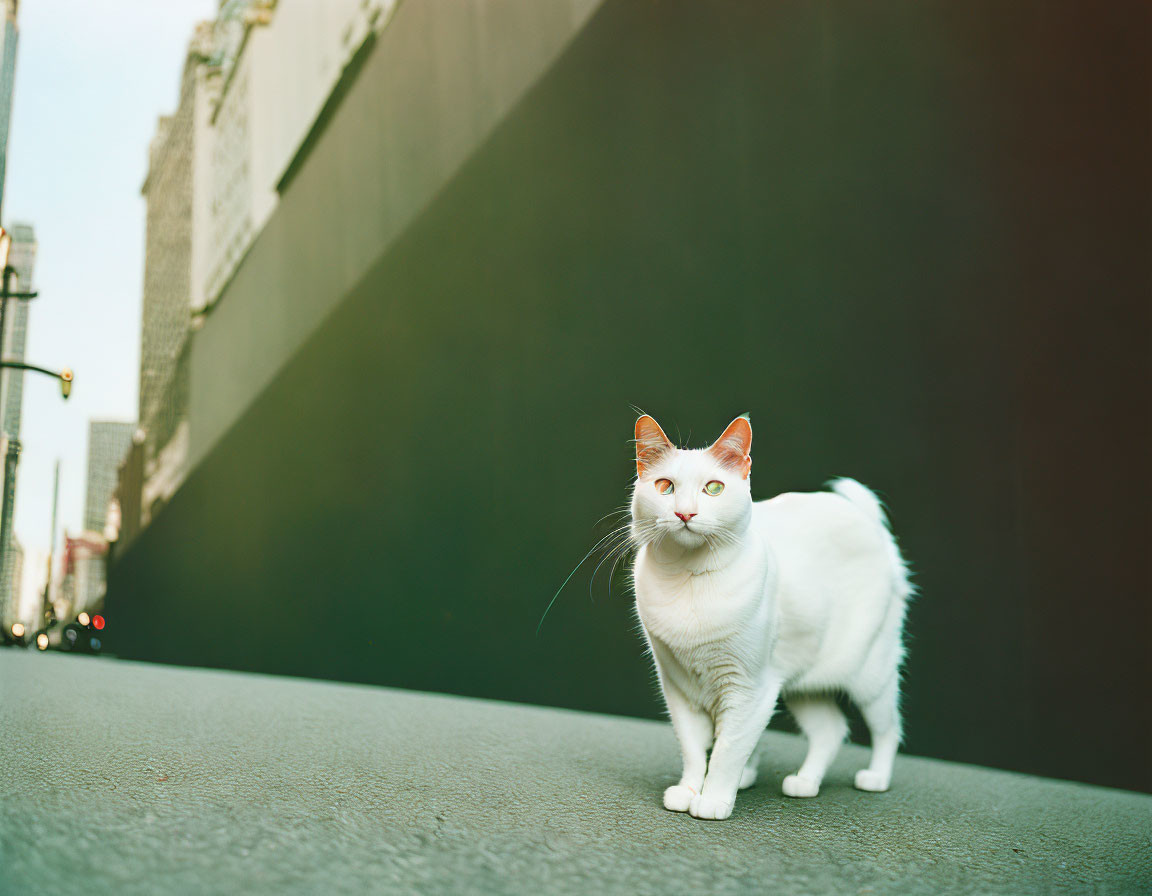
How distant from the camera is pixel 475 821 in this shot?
112cm

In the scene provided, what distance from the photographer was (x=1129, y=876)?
1.05 m

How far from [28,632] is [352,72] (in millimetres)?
7118

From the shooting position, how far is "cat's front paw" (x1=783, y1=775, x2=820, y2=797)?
56.7 inches

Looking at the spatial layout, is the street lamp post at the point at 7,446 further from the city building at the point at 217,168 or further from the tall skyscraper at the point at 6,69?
the city building at the point at 217,168

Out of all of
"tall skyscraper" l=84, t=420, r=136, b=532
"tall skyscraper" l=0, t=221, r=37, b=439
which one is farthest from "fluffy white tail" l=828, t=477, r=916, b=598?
"tall skyscraper" l=84, t=420, r=136, b=532

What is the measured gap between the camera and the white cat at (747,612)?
4.09 ft

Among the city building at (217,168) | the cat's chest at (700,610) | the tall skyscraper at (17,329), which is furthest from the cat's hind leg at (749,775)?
the city building at (217,168)

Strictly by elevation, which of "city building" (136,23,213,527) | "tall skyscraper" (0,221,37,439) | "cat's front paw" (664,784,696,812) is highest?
"city building" (136,23,213,527)

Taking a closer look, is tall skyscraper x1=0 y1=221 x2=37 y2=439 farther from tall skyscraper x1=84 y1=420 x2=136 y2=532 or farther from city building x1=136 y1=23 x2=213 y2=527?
tall skyscraper x1=84 y1=420 x2=136 y2=532

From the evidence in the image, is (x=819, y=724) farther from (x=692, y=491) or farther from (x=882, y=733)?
(x=692, y=491)

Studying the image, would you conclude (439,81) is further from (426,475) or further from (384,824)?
(384,824)

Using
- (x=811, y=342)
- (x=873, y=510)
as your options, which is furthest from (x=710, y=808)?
(x=811, y=342)

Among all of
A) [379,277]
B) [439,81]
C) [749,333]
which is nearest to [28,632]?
[379,277]

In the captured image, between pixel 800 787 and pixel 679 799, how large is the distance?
0.30 meters
